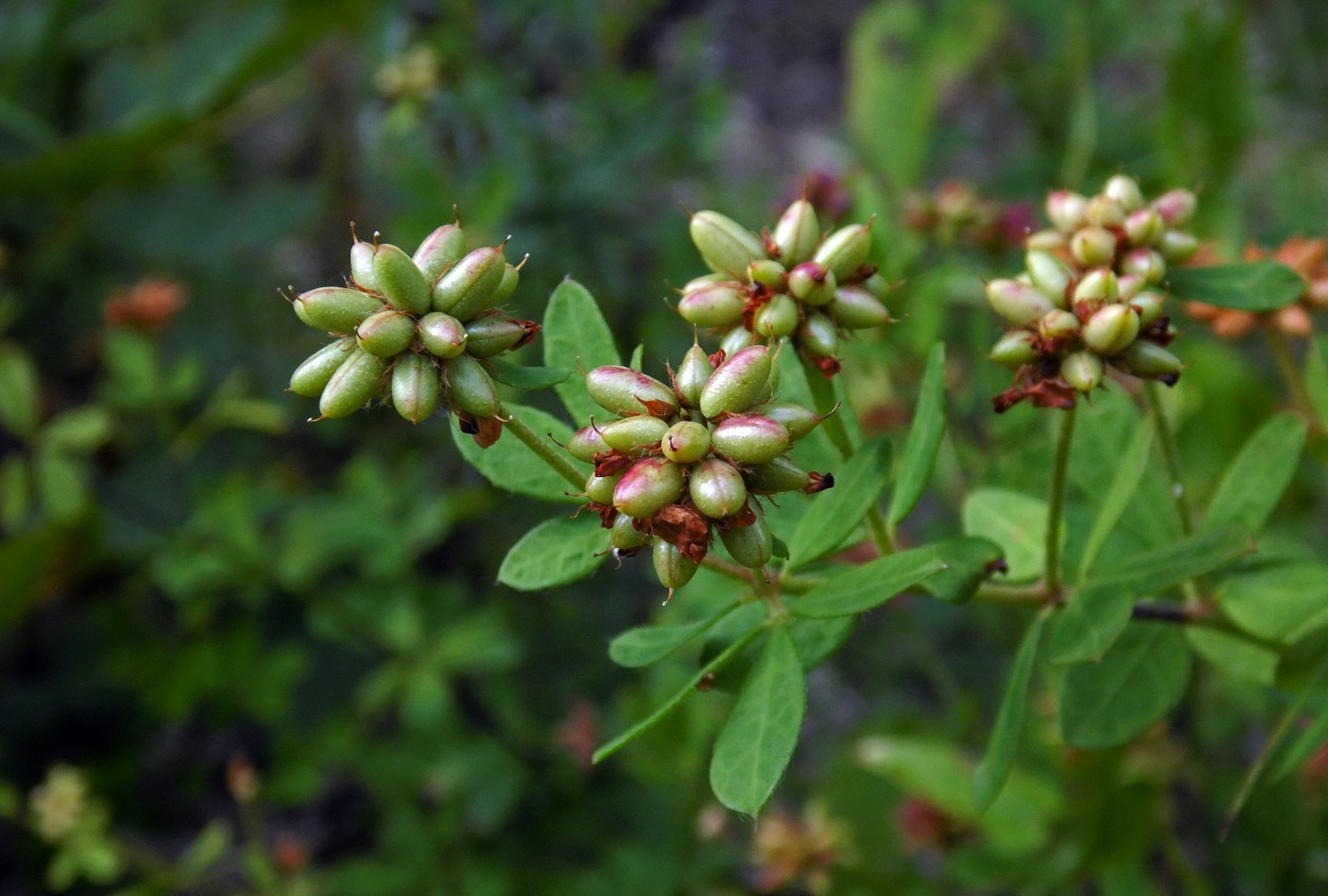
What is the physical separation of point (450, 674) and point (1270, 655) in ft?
6.45

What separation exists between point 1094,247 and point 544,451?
501mm

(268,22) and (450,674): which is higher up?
(268,22)

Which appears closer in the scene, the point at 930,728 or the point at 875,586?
the point at 875,586

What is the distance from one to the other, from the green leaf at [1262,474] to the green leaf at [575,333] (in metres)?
0.61

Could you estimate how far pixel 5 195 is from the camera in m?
3.17

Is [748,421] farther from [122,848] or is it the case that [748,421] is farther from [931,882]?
[122,848]

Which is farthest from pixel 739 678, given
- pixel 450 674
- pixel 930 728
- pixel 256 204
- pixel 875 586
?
pixel 256 204

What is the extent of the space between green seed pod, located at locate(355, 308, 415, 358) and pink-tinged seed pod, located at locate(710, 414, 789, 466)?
0.22 meters

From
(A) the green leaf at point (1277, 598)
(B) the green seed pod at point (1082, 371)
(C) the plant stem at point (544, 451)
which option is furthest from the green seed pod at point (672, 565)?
(A) the green leaf at point (1277, 598)

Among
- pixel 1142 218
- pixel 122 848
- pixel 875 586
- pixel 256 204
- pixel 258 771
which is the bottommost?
pixel 258 771

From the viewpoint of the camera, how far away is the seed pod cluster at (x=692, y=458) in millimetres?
755

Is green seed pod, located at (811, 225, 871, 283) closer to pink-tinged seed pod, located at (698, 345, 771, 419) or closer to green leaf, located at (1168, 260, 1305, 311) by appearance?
pink-tinged seed pod, located at (698, 345, 771, 419)

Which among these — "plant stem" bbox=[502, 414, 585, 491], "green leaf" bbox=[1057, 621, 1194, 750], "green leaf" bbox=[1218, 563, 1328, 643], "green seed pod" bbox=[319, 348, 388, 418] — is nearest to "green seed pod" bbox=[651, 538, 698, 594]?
"plant stem" bbox=[502, 414, 585, 491]

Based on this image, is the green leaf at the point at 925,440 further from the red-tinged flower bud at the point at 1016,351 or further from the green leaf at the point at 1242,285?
the green leaf at the point at 1242,285
